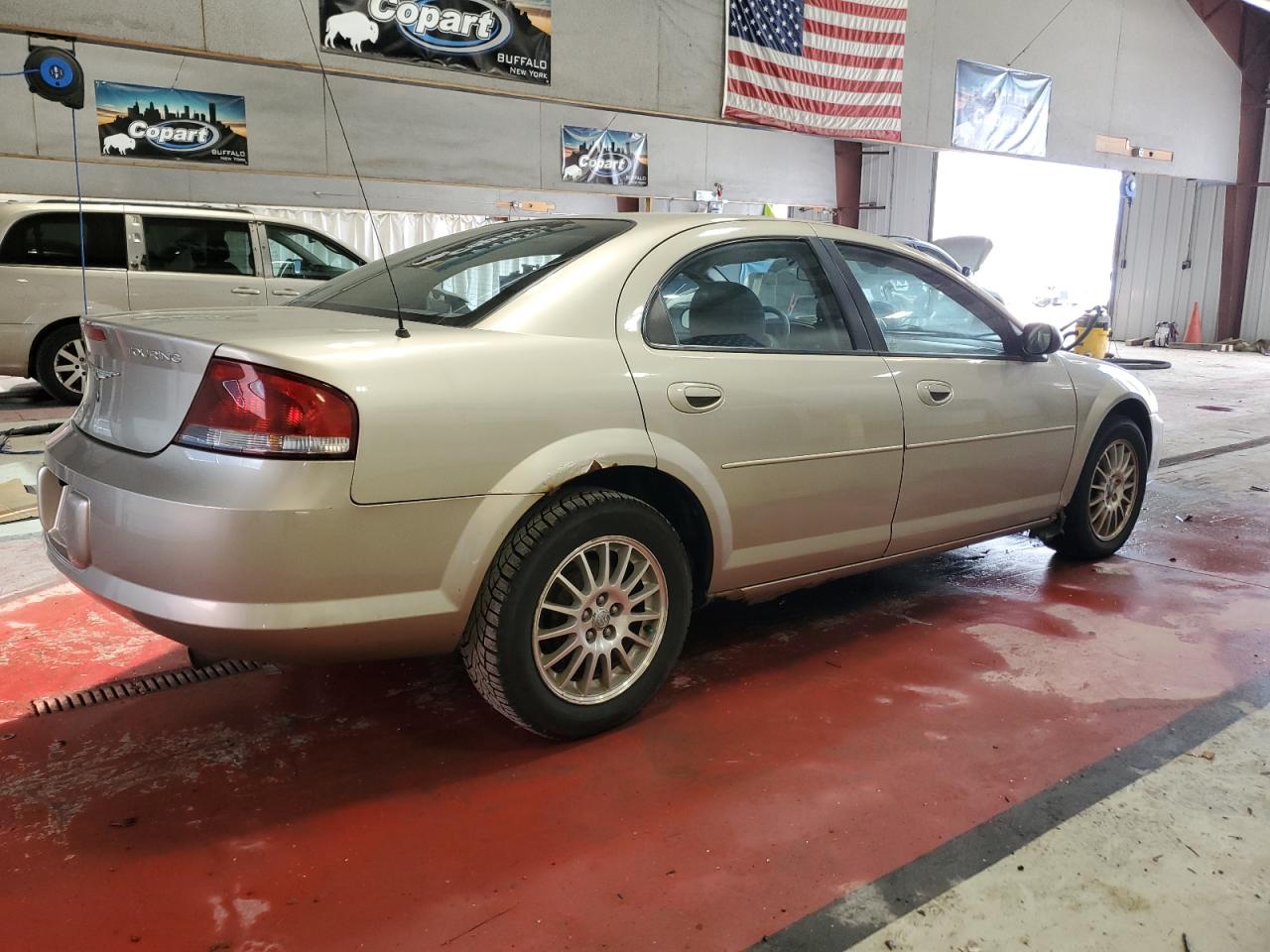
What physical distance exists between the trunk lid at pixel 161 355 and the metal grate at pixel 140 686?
0.82 m

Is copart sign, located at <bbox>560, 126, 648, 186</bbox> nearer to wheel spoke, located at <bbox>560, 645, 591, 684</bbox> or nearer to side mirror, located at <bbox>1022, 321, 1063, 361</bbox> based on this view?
side mirror, located at <bbox>1022, 321, 1063, 361</bbox>

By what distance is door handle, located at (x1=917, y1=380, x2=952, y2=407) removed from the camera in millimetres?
3234

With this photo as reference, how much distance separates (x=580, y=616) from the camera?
2.53 m

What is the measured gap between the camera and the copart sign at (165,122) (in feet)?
30.5

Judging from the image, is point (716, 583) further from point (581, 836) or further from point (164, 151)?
point (164, 151)

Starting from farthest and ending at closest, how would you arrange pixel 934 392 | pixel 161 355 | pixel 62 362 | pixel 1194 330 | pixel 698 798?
pixel 1194 330
pixel 62 362
pixel 934 392
pixel 698 798
pixel 161 355

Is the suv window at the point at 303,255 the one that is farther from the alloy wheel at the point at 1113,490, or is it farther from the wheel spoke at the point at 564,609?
the wheel spoke at the point at 564,609

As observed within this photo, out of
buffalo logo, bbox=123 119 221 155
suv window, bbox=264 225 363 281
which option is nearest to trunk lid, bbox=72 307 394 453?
suv window, bbox=264 225 363 281

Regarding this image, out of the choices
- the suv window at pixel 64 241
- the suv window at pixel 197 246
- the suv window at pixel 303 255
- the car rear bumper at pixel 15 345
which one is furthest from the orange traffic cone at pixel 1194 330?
the car rear bumper at pixel 15 345

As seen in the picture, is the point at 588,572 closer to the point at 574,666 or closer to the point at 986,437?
the point at 574,666

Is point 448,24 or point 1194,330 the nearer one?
point 448,24

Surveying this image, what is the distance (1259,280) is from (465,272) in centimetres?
2012

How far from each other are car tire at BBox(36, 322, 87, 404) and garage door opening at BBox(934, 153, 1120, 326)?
14.8m

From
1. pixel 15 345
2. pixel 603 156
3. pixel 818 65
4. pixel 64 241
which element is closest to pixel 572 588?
pixel 15 345
